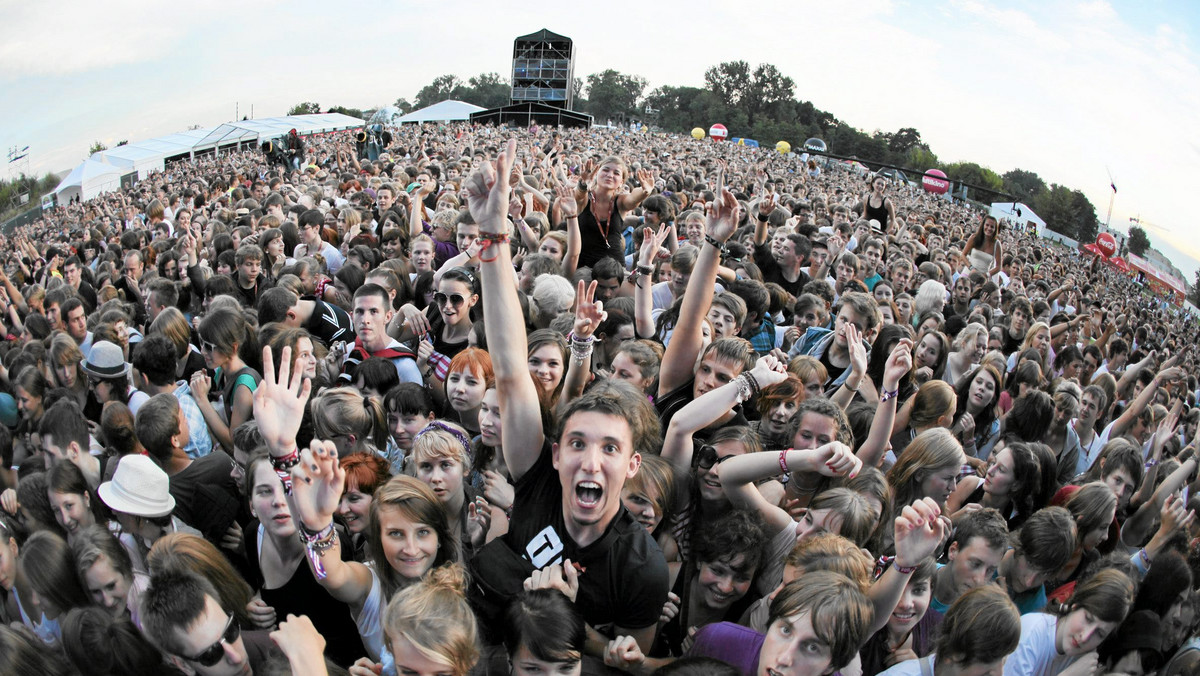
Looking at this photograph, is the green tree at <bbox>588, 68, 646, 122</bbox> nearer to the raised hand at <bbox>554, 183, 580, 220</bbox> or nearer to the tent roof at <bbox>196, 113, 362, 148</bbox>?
the tent roof at <bbox>196, 113, 362, 148</bbox>

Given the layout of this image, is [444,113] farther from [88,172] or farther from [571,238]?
[571,238]

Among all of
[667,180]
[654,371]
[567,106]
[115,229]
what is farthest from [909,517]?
[567,106]

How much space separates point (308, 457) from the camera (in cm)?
199

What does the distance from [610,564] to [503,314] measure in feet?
2.56

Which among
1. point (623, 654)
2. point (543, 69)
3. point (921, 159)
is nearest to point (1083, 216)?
point (921, 159)

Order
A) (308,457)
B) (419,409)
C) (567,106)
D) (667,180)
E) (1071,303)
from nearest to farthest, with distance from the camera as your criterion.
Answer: (308,457) < (419,409) < (1071,303) < (667,180) < (567,106)

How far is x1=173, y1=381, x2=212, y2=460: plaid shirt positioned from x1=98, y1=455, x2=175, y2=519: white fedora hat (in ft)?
1.81

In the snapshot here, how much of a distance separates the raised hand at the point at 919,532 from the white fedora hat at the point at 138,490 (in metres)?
2.65

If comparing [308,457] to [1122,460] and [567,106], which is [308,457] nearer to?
[1122,460]

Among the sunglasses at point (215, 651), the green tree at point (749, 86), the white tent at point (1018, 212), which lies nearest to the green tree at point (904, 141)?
the green tree at point (749, 86)

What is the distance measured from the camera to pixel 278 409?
7.32 feet

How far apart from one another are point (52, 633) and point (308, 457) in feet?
4.80

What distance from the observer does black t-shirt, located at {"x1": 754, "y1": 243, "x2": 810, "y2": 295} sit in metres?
6.16

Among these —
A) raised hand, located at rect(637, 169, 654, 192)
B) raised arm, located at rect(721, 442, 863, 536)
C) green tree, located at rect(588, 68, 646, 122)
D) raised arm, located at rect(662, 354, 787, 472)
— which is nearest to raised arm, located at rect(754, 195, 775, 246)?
raised hand, located at rect(637, 169, 654, 192)
